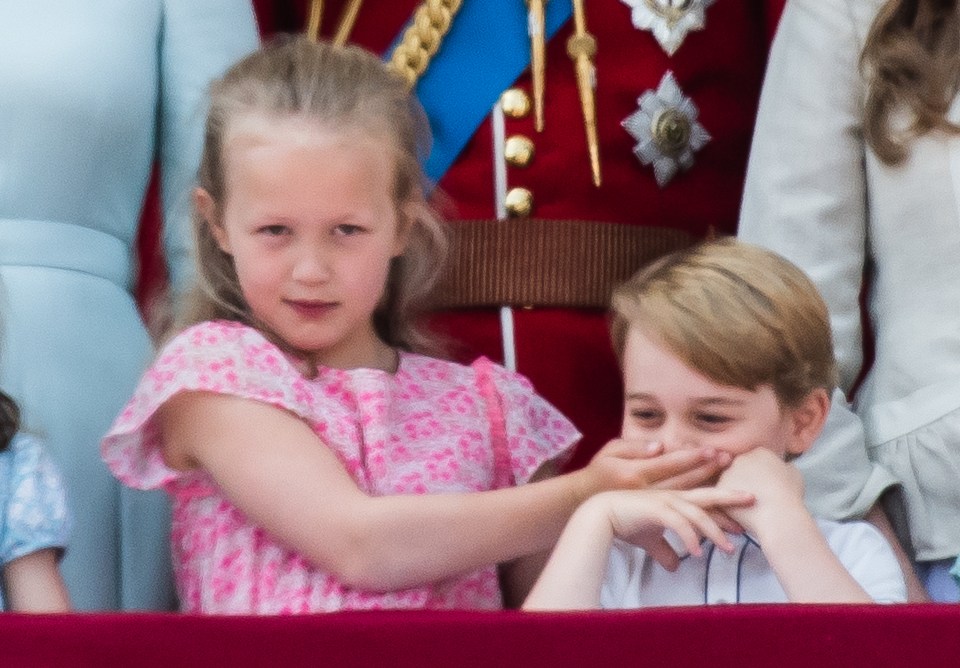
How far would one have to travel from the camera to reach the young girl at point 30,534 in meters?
1.37

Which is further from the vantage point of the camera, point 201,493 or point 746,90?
point 746,90

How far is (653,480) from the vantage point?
54.6 inches

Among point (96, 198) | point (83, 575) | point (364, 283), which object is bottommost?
point (83, 575)

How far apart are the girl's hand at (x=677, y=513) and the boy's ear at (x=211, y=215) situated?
1.36ft

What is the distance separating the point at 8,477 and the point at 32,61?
42cm

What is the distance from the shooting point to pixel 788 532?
4.35 feet

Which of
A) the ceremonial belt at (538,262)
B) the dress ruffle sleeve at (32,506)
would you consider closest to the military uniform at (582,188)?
the ceremonial belt at (538,262)

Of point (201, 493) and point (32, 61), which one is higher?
point (32, 61)

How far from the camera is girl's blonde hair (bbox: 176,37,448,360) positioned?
153cm

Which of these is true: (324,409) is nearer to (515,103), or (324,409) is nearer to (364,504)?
(364,504)

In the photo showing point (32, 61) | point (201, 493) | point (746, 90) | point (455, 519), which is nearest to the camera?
point (455, 519)

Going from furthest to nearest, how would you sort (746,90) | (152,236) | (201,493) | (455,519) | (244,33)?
(152,236) < (746,90) < (244,33) < (201,493) < (455,519)

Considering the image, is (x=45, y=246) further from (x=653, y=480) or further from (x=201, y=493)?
(x=653, y=480)

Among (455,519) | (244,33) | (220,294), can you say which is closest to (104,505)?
(220,294)
